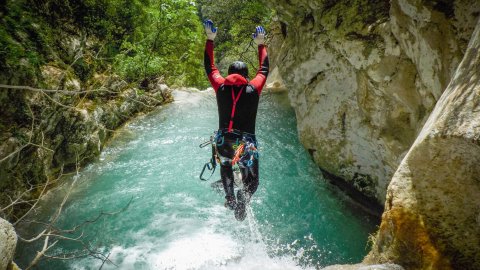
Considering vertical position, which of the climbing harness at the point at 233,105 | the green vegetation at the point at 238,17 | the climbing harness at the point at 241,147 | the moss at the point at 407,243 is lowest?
the moss at the point at 407,243

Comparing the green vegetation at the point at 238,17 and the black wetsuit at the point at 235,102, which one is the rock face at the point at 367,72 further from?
the green vegetation at the point at 238,17

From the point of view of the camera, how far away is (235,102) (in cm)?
411

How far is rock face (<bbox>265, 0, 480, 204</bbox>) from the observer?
3807 mm

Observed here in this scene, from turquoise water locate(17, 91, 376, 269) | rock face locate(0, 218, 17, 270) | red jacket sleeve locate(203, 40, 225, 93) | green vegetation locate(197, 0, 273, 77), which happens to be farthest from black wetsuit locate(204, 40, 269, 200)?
green vegetation locate(197, 0, 273, 77)

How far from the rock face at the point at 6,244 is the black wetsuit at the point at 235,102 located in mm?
2465

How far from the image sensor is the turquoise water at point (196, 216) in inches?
208

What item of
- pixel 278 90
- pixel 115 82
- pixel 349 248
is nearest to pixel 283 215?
pixel 349 248

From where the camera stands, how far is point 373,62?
4957mm

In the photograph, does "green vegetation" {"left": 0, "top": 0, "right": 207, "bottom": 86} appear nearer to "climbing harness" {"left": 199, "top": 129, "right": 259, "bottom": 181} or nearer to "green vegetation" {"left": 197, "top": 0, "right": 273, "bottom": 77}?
"climbing harness" {"left": 199, "top": 129, "right": 259, "bottom": 181}

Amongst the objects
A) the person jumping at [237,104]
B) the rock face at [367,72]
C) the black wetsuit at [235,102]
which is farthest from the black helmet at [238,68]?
the rock face at [367,72]

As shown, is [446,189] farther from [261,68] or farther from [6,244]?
[6,244]

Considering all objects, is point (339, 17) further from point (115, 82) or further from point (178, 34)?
point (178, 34)

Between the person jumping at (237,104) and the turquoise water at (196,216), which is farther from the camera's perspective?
the turquoise water at (196,216)

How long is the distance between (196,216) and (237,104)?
3080 millimetres
